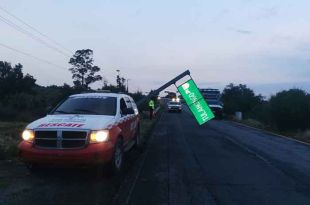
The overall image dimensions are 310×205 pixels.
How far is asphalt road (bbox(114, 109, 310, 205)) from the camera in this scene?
885 cm

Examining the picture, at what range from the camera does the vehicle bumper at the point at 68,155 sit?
1015 cm

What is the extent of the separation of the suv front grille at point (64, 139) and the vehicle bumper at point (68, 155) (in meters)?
0.13

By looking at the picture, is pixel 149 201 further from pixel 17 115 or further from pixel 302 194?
pixel 17 115

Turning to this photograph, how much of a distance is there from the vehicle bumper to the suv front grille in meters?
0.13

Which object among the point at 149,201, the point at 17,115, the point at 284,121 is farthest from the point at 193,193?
the point at 17,115

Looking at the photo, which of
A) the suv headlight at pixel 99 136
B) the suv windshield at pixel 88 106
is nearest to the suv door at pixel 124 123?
the suv windshield at pixel 88 106

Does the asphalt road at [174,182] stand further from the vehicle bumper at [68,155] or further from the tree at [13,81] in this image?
the tree at [13,81]

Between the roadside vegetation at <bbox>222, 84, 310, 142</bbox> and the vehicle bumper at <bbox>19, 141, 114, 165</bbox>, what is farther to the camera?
the roadside vegetation at <bbox>222, 84, 310, 142</bbox>

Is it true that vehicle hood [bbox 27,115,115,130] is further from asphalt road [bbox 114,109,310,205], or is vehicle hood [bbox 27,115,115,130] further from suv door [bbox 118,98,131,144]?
asphalt road [bbox 114,109,310,205]

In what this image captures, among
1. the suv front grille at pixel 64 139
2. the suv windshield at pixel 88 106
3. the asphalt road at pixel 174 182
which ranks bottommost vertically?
the asphalt road at pixel 174 182

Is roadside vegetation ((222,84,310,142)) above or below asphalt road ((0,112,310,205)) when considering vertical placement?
above

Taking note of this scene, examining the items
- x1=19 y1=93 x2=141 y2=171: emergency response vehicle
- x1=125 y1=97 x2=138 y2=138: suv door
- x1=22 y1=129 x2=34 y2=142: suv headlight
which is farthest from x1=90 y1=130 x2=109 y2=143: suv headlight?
x1=125 y1=97 x2=138 y2=138: suv door

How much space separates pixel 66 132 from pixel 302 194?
4.76 meters

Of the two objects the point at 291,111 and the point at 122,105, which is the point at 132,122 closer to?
the point at 122,105
